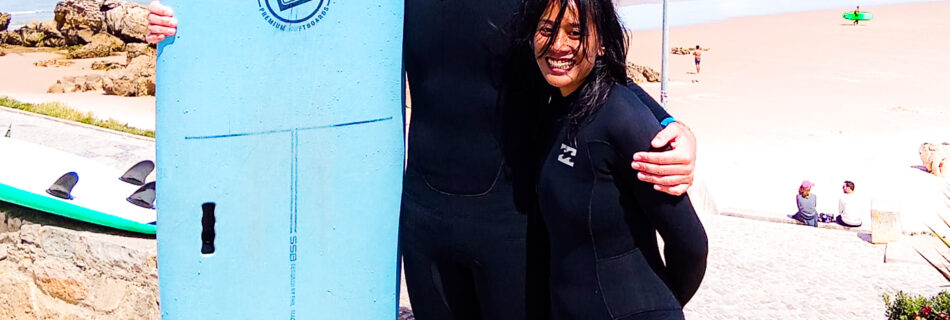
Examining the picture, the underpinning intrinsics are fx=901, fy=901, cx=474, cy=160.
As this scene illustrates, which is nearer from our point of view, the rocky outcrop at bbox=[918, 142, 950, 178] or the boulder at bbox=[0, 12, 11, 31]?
the rocky outcrop at bbox=[918, 142, 950, 178]

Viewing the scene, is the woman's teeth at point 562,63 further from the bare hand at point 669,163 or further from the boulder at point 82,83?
the boulder at point 82,83

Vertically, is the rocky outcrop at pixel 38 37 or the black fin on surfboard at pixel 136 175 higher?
the rocky outcrop at pixel 38 37

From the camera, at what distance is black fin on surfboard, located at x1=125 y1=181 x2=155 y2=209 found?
171 inches

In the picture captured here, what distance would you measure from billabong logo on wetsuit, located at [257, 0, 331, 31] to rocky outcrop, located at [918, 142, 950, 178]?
33.3 ft

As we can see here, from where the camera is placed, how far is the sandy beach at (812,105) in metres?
10.5

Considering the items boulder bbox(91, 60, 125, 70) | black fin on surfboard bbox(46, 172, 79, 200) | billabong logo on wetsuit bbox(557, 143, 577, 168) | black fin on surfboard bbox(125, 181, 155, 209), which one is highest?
billabong logo on wetsuit bbox(557, 143, 577, 168)

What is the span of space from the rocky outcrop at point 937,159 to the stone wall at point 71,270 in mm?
9750

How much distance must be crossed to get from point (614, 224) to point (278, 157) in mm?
1048

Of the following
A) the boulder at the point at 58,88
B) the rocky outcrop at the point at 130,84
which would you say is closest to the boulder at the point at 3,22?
the boulder at the point at 58,88

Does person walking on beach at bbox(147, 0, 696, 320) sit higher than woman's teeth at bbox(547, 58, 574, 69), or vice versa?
woman's teeth at bbox(547, 58, 574, 69)

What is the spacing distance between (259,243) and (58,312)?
1929 millimetres

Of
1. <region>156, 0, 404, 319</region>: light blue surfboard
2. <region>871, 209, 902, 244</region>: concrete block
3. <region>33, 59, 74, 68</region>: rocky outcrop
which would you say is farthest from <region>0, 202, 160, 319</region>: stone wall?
<region>33, 59, 74, 68</region>: rocky outcrop

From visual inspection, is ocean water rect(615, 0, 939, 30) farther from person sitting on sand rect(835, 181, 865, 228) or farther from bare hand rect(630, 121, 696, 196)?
bare hand rect(630, 121, 696, 196)

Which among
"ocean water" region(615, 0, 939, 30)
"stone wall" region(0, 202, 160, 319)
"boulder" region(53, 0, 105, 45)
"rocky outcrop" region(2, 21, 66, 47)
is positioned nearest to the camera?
"stone wall" region(0, 202, 160, 319)
